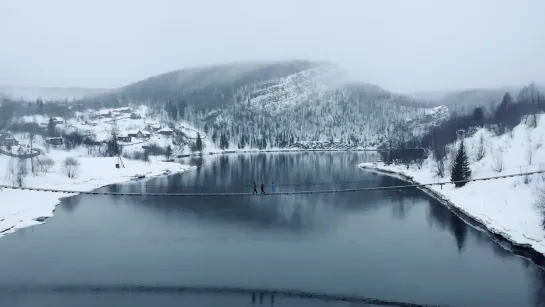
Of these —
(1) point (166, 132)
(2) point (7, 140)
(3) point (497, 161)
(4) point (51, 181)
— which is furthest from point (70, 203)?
(1) point (166, 132)

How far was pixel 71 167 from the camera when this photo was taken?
1135 inches

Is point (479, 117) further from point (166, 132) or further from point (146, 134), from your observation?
point (166, 132)

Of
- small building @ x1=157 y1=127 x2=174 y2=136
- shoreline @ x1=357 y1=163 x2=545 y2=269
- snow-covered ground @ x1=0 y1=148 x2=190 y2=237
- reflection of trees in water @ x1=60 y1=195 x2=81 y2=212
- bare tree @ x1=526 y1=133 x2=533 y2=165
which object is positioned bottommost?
shoreline @ x1=357 y1=163 x2=545 y2=269

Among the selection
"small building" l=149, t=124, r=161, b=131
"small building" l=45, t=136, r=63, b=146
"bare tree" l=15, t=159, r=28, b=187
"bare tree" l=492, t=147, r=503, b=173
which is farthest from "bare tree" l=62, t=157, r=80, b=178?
"small building" l=149, t=124, r=161, b=131

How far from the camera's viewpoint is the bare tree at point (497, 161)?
73.3ft

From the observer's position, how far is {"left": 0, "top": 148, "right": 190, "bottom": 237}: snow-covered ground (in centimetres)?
1777

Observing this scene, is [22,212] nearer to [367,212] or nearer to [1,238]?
[1,238]

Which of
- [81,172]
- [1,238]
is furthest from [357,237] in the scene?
[81,172]

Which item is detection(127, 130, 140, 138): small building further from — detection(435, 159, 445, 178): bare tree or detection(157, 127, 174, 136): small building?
detection(435, 159, 445, 178): bare tree

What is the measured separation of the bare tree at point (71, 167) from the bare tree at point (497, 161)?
27.0 metres

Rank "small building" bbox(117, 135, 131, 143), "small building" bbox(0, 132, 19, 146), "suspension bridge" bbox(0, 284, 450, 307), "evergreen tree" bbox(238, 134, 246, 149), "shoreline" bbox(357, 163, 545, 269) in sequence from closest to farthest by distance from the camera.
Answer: "suspension bridge" bbox(0, 284, 450, 307) < "shoreline" bbox(357, 163, 545, 269) < "small building" bbox(0, 132, 19, 146) < "small building" bbox(117, 135, 131, 143) < "evergreen tree" bbox(238, 134, 246, 149)

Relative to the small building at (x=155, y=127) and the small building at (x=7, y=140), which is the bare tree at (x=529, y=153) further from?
the small building at (x=155, y=127)

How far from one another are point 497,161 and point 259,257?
1677 centimetres

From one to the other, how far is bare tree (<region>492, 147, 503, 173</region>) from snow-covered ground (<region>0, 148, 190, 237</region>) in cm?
2306
